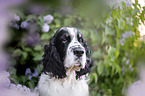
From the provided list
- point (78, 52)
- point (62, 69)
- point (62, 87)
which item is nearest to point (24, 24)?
point (62, 69)

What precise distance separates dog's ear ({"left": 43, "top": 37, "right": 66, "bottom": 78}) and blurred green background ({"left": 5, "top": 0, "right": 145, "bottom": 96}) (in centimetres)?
62

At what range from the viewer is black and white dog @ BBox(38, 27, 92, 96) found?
2379 millimetres

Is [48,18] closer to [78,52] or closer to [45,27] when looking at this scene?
[45,27]

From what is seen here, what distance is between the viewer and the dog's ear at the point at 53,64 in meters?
2.43

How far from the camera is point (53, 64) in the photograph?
2.48 meters

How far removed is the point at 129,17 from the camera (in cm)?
365

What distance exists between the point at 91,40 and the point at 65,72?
1.49 metres

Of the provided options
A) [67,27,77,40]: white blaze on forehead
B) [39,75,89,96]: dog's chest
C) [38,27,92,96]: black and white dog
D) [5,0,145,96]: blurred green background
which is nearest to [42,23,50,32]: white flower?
[5,0,145,96]: blurred green background

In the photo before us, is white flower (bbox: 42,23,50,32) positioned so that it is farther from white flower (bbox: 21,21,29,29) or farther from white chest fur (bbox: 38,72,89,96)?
white chest fur (bbox: 38,72,89,96)

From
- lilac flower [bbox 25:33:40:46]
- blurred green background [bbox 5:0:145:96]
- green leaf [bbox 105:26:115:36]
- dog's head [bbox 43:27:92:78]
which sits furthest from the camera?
green leaf [bbox 105:26:115:36]

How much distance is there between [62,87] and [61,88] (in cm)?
2

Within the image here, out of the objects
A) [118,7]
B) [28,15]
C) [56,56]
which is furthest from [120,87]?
[28,15]

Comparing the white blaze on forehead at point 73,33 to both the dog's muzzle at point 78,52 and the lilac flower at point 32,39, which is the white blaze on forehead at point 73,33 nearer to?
the dog's muzzle at point 78,52

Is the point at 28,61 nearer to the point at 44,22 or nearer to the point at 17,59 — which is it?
the point at 17,59
